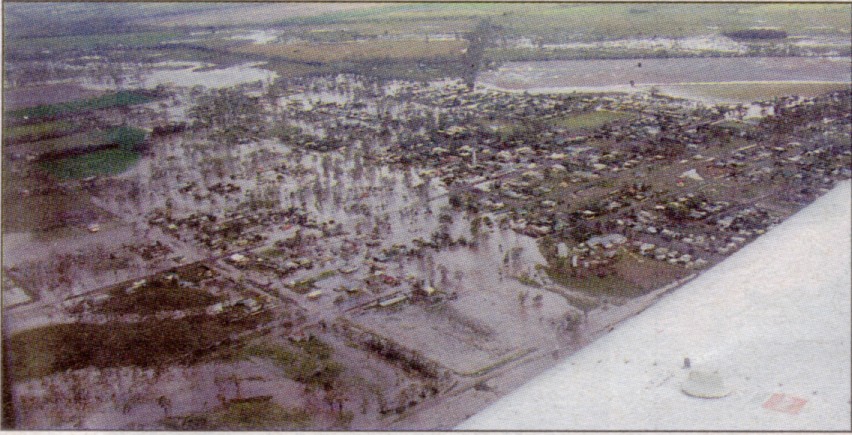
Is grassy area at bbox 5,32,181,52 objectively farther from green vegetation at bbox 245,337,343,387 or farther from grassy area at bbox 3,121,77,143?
green vegetation at bbox 245,337,343,387

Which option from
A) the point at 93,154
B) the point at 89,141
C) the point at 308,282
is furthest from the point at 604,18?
the point at 308,282

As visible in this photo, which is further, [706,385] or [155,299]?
[155,299]

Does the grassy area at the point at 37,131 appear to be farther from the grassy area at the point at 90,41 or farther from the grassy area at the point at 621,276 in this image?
the grassy area at the point at 621,276

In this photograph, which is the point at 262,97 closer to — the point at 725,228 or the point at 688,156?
the point at 688,156

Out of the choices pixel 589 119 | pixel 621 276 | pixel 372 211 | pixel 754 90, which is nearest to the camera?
pixel 621 276

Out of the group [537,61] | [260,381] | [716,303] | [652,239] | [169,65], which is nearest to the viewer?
[716,303]

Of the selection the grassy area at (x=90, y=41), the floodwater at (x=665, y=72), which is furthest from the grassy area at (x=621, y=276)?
the grassy area at (x=90, y=41)

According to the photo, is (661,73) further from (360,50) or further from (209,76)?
(209,76)

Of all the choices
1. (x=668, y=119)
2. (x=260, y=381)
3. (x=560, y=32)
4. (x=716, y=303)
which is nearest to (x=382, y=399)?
(x=260, y=381)
